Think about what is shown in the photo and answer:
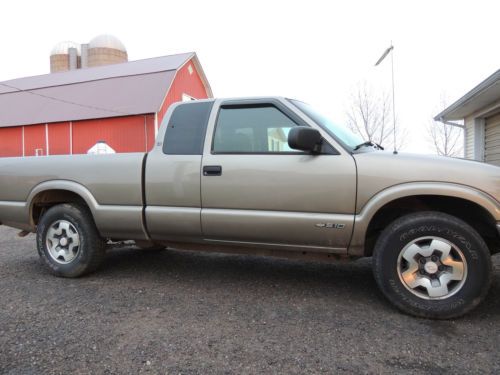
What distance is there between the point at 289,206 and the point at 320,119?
891mm

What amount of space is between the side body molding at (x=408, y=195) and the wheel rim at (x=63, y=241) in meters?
2.83

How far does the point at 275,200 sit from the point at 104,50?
124ft

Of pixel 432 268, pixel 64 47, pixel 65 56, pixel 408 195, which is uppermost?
pixel 64 47

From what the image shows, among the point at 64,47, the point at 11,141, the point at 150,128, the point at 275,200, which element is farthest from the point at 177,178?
the point at 64,47

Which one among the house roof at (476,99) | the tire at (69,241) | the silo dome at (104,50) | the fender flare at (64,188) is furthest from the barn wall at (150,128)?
the silo dome at (104,50)

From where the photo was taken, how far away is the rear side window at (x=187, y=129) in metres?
3.88

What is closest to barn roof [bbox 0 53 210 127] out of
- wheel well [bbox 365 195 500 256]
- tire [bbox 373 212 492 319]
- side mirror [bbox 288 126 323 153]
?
side mirror [bbox 288 126 323 153]

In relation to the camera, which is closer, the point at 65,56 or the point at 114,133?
the point at 114,133

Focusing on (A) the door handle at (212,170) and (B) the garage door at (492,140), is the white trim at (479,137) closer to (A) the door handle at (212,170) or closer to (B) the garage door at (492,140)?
(B) the garage door at (492,140)

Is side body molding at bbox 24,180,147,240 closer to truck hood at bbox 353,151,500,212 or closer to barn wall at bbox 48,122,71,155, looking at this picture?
truck hood at bbox 353,151,500,212

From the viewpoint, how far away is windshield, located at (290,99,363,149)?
3.55 metres

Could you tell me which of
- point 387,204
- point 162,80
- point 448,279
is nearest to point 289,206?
point 387,204

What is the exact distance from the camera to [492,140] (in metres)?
10.8

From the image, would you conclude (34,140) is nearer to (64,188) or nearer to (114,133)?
(114,133)
